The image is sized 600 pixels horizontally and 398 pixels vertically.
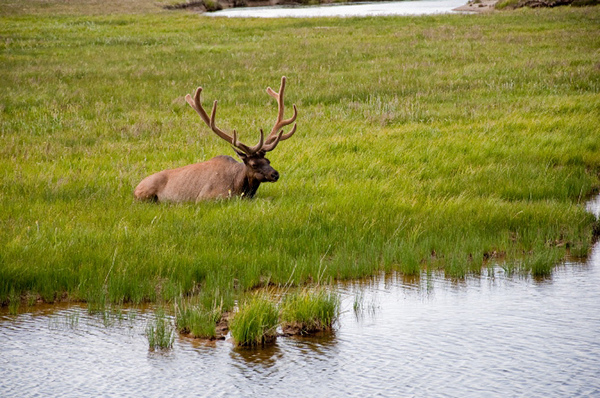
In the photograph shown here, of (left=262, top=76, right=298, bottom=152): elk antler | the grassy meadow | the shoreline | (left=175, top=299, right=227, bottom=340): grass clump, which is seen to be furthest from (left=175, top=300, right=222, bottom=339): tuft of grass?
the shoreline

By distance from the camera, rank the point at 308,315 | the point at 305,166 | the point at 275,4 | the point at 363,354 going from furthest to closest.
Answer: the point at 275,4
the point at 305,166
the point at 308,315
the point at 363,354

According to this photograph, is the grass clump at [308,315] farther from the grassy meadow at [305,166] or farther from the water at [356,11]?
the water at [356,11]

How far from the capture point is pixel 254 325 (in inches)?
240

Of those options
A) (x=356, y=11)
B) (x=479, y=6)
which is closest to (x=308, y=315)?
(x=479, y=6)

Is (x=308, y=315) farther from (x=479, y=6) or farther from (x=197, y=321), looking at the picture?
(x=479, y=6)

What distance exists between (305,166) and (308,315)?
6864 mm

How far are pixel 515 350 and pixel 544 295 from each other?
5.26 feet

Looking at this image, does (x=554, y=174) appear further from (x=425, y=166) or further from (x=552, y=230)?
(x=552, y=230)

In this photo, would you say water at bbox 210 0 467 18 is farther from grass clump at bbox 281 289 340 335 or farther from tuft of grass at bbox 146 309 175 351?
tuft of grass at bbox 146 309 175 351

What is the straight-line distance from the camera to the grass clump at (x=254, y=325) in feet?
20.0

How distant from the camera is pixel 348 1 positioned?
92.1m

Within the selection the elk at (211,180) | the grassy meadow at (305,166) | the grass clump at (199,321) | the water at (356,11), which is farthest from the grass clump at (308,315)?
the water at (356,11)

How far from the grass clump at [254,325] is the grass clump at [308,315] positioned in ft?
0.57

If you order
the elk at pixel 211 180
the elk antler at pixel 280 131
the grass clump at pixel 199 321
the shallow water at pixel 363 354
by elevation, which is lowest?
the shallow water at pixel 363 354
